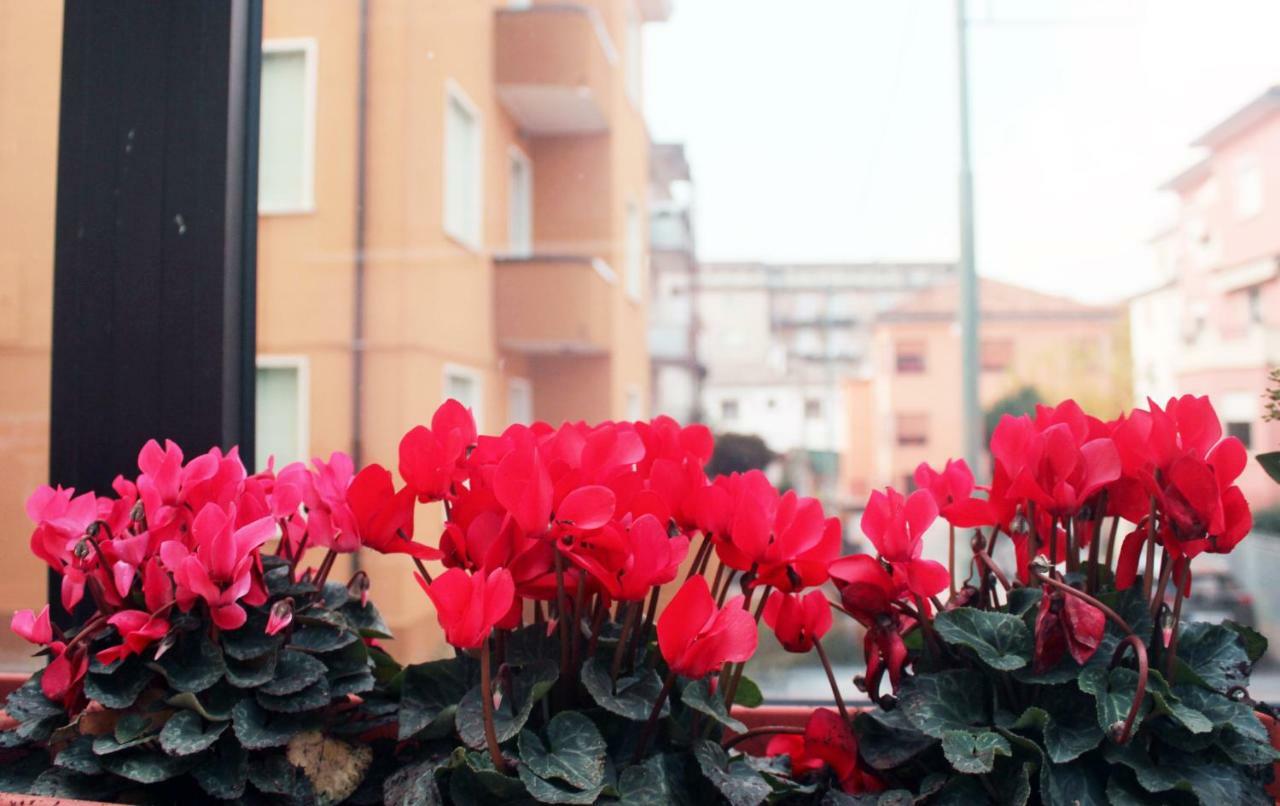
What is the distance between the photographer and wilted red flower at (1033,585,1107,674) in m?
0.48

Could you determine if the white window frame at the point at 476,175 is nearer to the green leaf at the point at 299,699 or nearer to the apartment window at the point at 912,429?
the apartment window at the point at 912,429

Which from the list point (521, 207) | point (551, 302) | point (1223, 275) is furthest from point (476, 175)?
point (1223, 275)

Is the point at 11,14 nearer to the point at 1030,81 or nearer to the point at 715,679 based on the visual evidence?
the point at 715,679

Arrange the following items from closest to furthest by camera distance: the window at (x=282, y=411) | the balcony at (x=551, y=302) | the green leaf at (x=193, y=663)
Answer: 1. the green leaf at (x=193, y=663)
2. the window at (x=282, y=411)
3. the balcony at (x=551, y=302)

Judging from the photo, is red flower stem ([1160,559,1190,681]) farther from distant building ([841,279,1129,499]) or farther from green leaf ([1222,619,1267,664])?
distant building ([841,279,1129,499])

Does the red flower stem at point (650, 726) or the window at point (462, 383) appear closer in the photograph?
the red flower stem at point (650, 726)

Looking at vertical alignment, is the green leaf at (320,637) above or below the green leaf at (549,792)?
above

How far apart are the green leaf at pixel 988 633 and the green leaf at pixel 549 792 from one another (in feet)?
0.73

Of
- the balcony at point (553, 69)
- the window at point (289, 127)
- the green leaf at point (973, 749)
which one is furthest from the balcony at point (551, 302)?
the green leaf at point (973, 749)

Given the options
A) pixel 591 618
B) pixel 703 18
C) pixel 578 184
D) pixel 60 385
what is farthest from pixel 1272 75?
pixel 60 385

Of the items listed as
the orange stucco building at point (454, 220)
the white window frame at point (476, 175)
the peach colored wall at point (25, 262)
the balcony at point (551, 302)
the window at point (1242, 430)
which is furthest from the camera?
the white window frame at point (476, 175)

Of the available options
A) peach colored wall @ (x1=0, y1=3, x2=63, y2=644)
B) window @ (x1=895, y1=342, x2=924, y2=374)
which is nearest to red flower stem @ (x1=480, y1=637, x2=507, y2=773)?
peach colored wall @ (x1=0, y1=3, x2=63, y2=644)

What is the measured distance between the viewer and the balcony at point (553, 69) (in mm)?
1603

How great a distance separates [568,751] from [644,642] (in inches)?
4.1
